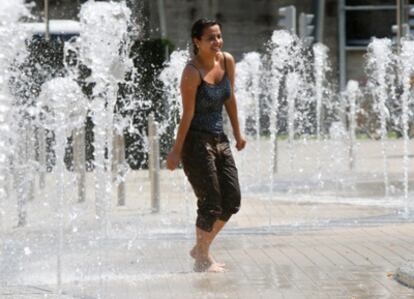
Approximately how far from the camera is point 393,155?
78.4ft

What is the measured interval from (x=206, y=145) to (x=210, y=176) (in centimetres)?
20

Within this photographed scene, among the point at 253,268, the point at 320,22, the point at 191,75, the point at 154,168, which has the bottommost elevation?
the point at 253,268

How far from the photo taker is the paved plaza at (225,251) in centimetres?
753

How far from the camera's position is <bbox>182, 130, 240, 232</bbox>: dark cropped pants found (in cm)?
817

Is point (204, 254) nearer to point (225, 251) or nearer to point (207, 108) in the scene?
point (207, 108)

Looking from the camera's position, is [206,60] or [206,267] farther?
[206,60]

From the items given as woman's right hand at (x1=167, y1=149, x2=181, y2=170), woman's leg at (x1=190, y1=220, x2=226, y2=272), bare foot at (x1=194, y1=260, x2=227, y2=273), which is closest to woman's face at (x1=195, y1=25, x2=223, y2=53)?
woman's right hand at (x1=167, y1=149, x2=181, y2=170)

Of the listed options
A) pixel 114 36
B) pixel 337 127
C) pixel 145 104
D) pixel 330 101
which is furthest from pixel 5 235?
pixel 330 101

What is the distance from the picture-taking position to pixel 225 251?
371 inches

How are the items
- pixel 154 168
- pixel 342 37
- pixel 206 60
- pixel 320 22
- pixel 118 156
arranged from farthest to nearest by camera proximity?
pixel 342 37
pixel 320 22
pixel 118 156
pixel 154 168
pixel 206 60

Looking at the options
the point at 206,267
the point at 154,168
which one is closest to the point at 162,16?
the point at 154,168

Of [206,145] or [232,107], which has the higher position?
[232,107]

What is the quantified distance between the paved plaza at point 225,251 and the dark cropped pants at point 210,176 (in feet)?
1.21

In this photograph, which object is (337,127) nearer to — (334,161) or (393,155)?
(393,155)
